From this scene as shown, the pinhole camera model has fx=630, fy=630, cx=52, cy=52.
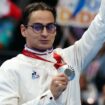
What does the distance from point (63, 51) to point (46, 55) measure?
17 cm

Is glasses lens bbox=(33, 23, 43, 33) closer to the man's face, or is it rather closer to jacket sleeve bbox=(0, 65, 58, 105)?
the man's face

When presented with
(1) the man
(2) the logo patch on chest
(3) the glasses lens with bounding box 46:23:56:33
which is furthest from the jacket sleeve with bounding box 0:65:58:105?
(3) the glasses lens with bounding box 46:23:56:33

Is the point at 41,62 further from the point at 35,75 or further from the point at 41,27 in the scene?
the point at 41,27

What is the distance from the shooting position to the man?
5.07m

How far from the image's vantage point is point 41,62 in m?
5.25

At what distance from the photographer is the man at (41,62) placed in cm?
507

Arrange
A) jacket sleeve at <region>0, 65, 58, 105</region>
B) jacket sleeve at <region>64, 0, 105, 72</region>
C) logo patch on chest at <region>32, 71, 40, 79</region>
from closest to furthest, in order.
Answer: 1. jacket sleeve at <region>0, 65, 58, 105</region>
2. logo patch on chest at <region>32, 71, 40, 79</region>
3. jacket sleeve at <region>64, 0, 105, 72</region>

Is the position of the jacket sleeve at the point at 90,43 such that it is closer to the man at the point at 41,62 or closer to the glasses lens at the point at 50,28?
the man at the point at 41,62

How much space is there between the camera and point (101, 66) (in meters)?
9.69

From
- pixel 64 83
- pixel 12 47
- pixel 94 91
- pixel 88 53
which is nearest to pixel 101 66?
pixel 94 91

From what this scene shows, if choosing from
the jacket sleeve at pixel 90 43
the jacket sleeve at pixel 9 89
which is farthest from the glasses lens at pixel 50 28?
the jacket sleeve at pixel 9 89

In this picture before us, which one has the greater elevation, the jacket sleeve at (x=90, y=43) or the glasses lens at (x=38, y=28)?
the glasses lens at (x=38, y=28)

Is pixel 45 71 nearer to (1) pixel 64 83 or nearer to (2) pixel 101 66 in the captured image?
(1) pixel 64 83

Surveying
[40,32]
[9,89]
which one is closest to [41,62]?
[40,32]
